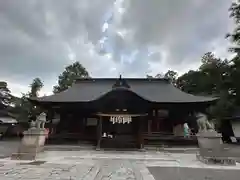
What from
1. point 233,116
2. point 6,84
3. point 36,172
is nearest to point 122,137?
point 36,172

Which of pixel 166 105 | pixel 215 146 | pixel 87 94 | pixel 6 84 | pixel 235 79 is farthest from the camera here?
pixel 6 84

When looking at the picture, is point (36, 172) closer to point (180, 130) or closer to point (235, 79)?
point (180, 130)

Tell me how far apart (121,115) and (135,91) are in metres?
2.92

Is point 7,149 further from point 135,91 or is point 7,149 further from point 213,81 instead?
point 213,81

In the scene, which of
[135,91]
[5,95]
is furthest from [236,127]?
[5,95]

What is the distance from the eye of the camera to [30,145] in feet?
25.4

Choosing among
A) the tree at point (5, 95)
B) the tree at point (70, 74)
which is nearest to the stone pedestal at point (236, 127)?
the tree at point (70, 74)

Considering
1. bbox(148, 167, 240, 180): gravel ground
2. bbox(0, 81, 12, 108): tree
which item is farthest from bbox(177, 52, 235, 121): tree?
bbox(0, 81, 12, 108): tree

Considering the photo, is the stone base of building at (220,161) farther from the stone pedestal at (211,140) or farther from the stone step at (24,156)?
the stone step at (24,156)

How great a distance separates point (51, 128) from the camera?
514 inches

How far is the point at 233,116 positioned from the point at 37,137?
15821 mm

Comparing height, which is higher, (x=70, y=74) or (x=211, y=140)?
(x=70, y=74)

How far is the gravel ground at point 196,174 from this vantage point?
16.1 ft

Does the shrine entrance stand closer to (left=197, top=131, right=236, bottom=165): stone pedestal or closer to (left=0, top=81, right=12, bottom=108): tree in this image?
(left=197, top=131, right=236, bottom=165): stone pedestal
